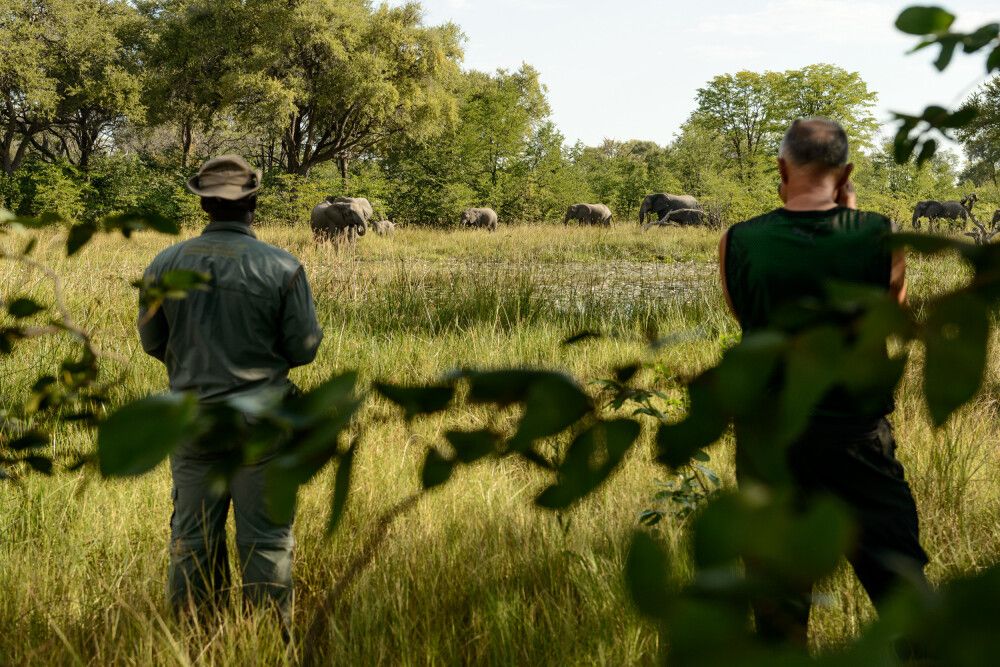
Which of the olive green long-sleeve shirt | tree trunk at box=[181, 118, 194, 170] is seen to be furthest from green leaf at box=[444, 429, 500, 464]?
tree trunk at box=[181, 118, 194, 170]

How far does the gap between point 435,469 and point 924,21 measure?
455 mm

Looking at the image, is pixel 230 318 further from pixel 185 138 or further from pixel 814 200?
pixel 185 138

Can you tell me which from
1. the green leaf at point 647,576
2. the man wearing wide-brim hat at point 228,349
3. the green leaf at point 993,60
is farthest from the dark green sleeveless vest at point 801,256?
the green leaf at point 647,576

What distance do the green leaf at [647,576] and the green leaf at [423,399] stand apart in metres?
0.21

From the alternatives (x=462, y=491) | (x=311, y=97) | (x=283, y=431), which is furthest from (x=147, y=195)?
(x=283, y=431)

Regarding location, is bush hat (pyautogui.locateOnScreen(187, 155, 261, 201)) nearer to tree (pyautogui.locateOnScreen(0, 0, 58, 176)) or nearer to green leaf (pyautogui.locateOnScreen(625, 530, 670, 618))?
green leaf (pyautogui.locateOnScreen(625, 530, 670, 618))

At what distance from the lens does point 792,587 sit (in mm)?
326

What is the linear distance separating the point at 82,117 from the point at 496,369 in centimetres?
3619

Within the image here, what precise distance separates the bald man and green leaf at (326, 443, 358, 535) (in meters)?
1.84

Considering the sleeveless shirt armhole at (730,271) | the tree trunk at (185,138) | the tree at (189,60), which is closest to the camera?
the sleeveless shirt armhole at (730,271)

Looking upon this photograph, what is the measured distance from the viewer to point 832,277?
2195 mm

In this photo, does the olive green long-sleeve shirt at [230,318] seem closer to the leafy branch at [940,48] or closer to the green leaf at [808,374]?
the leafy branch at [940,48]

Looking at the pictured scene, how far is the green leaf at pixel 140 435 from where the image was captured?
0.39 meters

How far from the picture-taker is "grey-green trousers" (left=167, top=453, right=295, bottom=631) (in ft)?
8.59
